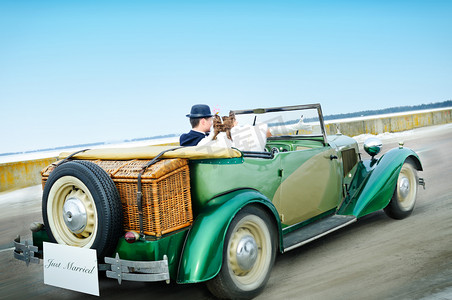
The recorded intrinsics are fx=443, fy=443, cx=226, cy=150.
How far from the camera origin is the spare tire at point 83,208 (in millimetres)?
3154

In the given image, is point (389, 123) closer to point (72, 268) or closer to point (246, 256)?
point (246, 256)

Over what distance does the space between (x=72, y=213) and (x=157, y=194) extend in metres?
0.71

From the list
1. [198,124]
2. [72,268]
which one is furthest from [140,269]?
[198,124]

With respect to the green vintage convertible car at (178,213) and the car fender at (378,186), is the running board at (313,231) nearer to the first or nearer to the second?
the green vintage convertible car at (178,213)

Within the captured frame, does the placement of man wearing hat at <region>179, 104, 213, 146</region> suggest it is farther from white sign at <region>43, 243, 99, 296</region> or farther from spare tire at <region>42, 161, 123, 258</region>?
white sign at <region>43, 243, 99, 296</region>

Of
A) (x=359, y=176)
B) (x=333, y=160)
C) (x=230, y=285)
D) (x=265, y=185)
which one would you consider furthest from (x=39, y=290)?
(x=359, y=176)

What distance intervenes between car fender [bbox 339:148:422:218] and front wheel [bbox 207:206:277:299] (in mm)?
1671

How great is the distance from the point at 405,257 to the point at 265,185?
59.6 inches

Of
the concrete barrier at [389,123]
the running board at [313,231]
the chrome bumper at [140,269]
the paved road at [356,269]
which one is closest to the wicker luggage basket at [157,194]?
the chrome bumper at [140,269]

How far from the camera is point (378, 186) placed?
520cm

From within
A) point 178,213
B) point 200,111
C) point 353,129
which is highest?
point 200,111

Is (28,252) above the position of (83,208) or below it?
below

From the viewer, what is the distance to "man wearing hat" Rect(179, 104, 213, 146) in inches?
179

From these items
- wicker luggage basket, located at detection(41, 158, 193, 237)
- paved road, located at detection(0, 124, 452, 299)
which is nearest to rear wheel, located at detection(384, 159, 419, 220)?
paved road, located at detection(0, 124, 452, 299)
